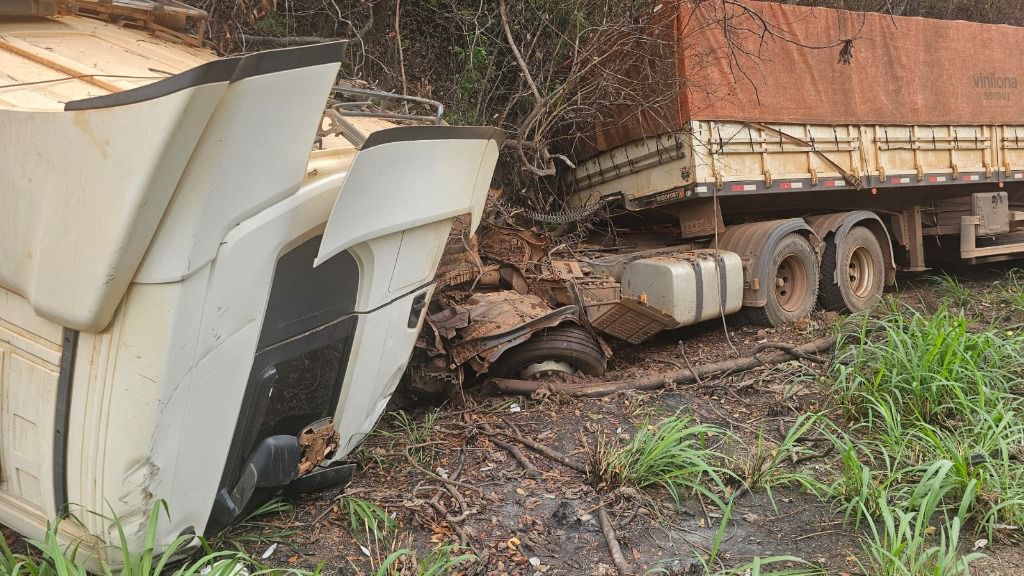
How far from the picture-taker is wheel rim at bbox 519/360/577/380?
15.9ft

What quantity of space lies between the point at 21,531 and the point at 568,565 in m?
1.91

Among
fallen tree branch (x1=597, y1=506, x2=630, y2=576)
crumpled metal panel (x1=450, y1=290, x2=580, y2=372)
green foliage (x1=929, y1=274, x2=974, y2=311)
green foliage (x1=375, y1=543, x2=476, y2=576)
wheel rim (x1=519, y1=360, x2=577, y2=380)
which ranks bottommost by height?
green foliage (x1=929, y1=274, x2=974, y2=311)

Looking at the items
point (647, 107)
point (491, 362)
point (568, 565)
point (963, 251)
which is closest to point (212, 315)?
point (568, 565)

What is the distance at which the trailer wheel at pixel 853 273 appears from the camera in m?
7.03

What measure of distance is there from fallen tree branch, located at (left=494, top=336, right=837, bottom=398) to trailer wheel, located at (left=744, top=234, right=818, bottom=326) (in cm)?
80

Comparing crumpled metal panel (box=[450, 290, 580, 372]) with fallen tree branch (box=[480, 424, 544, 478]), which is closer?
fallen tree branch (box=[480, 424, 544, 478])

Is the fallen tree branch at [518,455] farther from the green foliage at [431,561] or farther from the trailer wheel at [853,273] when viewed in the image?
the trailer wheel at [853,273]

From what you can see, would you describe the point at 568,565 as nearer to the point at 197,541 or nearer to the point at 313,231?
the point at 197,541

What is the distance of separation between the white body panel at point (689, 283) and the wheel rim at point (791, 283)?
864 mm

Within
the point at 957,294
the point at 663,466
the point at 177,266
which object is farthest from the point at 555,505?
the point at 957,294

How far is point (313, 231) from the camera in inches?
95.5

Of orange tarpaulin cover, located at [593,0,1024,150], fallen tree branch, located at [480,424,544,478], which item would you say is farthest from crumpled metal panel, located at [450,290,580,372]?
orange tarpaulin cover, located at [593,0,1024,150]

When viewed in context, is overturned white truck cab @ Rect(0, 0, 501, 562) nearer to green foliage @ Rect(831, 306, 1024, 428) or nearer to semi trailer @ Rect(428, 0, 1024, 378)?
semi trailer @ Rect(428, 0, 1024, 378)

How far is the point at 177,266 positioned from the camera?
197cm
